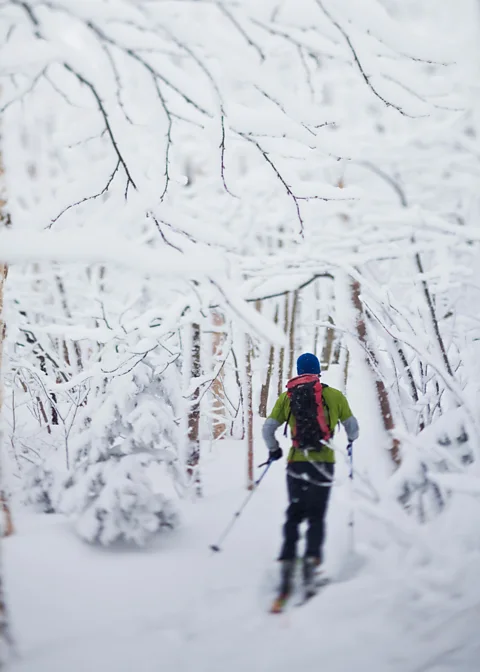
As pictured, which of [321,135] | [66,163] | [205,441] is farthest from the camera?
[66,163]

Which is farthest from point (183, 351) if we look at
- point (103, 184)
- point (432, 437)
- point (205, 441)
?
point (432, 437)

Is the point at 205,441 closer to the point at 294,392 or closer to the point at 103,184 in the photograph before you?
the point at 294,392

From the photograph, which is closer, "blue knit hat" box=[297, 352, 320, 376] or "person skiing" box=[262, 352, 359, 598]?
"person skiing" box=[262, 352, 359, 598]

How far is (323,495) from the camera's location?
294 cm

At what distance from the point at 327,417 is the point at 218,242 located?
1.51 m

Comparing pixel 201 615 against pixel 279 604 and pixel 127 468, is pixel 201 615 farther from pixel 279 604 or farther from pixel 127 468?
pixel 127 468

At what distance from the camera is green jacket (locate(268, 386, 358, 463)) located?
3.00 meters

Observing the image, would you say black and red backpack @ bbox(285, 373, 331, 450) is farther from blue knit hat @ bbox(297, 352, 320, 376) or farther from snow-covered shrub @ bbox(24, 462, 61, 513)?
snow-covered shrub @ bbox(24, 462, 61, 513)

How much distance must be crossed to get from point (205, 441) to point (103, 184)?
3.09 metres

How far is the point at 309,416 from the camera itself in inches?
117

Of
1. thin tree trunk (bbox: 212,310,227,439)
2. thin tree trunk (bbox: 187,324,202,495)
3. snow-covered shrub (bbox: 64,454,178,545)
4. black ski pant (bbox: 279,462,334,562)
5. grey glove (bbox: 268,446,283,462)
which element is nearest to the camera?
snow-covered shrub (bbox: 64,454,178,545)

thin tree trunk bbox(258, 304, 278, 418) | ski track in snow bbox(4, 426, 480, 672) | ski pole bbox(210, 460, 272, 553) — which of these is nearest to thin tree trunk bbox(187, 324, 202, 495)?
ski pole bbox(210, 460, 272, 553)

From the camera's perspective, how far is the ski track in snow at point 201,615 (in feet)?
6.48

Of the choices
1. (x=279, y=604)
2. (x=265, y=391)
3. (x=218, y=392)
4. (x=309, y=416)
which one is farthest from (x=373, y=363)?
(x=218, y=392)
